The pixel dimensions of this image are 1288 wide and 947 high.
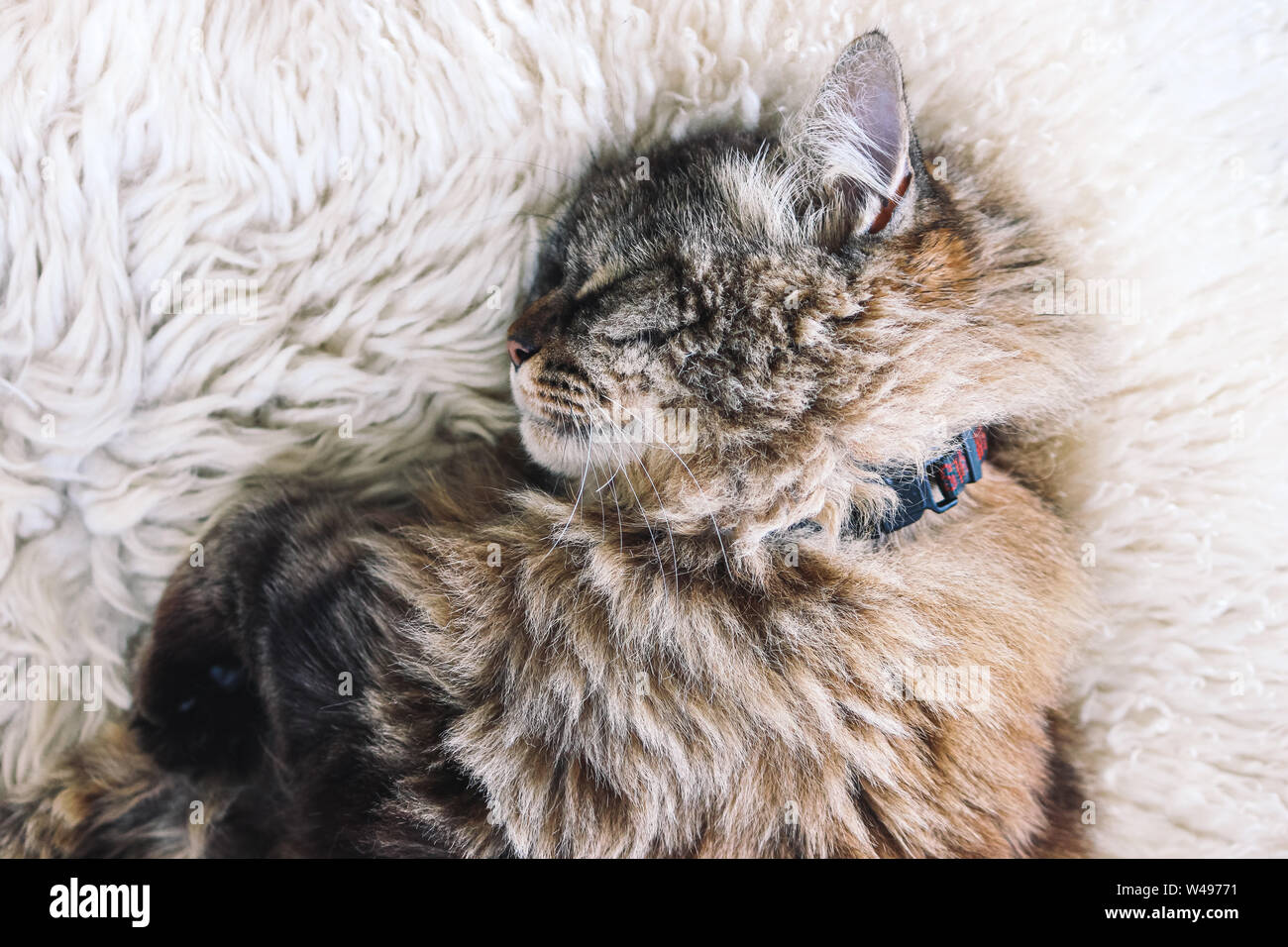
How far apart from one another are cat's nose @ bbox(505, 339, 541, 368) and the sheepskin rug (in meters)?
0.13

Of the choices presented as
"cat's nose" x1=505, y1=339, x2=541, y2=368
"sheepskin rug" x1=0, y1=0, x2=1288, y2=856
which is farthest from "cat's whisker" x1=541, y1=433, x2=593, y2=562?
"sheepskin rug" x1=0, y1=0, x2=1288, y2=856

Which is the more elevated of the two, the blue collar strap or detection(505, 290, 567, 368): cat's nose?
detection(505, 290, 567, 368): cat's nose

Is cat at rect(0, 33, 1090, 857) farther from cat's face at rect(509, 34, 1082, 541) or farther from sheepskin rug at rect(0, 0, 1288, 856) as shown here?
sheepskin rug at rect(0, 0, 1288, 856)

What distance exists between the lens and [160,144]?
0.96 meters

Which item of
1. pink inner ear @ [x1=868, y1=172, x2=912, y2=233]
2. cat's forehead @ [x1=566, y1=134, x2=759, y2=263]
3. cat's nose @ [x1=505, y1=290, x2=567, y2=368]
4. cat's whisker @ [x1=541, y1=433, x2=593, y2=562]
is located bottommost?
cat's whisker @ [x1=541, y1=433, x2=593, y2=562]

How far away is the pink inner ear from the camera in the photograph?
744 millimetres

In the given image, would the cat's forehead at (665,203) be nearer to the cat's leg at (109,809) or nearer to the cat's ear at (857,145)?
the cat's ear at (857,145)

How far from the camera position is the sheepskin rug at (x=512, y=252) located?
944mm

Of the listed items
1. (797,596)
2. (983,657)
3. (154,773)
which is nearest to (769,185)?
(797,596)

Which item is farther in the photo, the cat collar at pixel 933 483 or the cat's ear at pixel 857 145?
the cat collar at pixel 933 483

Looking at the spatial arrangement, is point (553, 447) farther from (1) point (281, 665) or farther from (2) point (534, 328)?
(1) point (281, 665)

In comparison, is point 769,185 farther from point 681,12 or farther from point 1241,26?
point 1241,26

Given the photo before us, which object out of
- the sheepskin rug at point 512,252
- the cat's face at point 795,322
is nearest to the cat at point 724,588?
the cat's face at point 795,322

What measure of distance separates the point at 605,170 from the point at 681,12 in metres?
0.20
